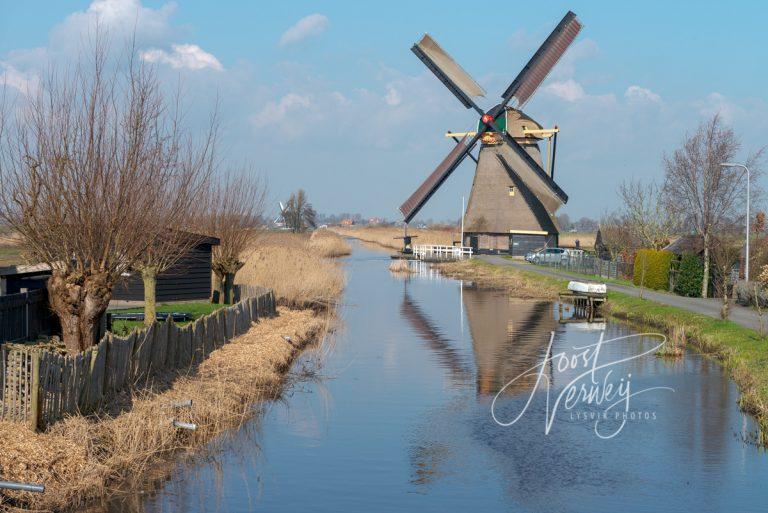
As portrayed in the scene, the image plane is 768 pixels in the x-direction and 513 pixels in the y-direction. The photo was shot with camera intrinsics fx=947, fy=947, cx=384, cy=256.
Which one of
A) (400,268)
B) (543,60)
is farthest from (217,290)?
(543,60)

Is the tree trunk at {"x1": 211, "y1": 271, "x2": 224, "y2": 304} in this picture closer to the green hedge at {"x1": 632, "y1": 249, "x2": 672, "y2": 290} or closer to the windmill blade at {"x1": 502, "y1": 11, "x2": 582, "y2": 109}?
the green hedge at {"x1": 632, "y1": 249, "x2": 672, "y2": 290}

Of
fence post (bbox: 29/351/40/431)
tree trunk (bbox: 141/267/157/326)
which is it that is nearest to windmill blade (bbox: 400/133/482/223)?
tree trunk (bbox: 141/267/157/326)

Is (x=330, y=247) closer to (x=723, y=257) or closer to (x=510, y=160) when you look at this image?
(x=510, y=160)

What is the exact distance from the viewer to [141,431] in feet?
49.5

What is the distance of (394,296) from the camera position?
49688mm

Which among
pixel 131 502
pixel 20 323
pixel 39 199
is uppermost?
pixel 39 199

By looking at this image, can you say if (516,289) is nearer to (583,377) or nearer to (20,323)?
(583,377)

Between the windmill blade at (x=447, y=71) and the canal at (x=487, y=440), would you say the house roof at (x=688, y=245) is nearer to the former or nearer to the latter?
the canal at (x=487, y=440)

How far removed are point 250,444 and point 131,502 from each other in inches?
154

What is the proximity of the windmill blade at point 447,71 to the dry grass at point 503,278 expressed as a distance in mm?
12644

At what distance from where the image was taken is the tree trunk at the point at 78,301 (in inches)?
668

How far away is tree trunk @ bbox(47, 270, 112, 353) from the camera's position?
1697 centimetres

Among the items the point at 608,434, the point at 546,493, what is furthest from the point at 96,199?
the point at 608,434

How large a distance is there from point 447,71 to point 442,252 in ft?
62.3
